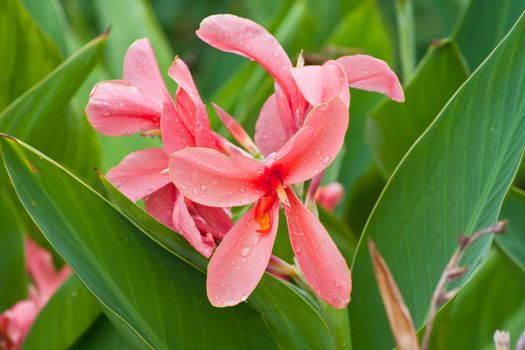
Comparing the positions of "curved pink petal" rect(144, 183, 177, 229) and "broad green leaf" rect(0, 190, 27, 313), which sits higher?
"curved pink petal" rect(144, 183, 177, 229)

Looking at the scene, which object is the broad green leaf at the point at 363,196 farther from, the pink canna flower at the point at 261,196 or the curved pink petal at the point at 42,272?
the pink canna flower at the point at 261,196

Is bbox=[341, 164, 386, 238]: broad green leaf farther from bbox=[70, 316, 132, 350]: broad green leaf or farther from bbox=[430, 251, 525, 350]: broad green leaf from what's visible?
bbox=[70, 316, 132, 350]: broad green leaf

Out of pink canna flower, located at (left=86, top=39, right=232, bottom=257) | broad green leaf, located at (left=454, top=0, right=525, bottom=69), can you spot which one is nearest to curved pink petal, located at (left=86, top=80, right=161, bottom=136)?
pink canna flower, located at (left=86, top=39, right=232, bottom=257)

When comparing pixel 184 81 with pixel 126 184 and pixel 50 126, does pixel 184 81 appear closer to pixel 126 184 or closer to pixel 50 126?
pixel 126 184

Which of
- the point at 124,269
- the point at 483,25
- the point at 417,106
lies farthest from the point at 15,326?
the point at 483,25

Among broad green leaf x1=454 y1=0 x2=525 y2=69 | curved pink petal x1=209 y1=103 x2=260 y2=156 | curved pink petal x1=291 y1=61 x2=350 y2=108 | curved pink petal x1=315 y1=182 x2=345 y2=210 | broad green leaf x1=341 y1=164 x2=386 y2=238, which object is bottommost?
broad green leaf x1=341 y1=164 x2=386 y2=238

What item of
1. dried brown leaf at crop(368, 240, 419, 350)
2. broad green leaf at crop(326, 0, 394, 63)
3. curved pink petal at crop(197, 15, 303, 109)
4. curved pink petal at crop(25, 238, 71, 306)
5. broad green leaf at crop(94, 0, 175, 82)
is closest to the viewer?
dried brown leaf at crop(368, 240, 419, 350)
